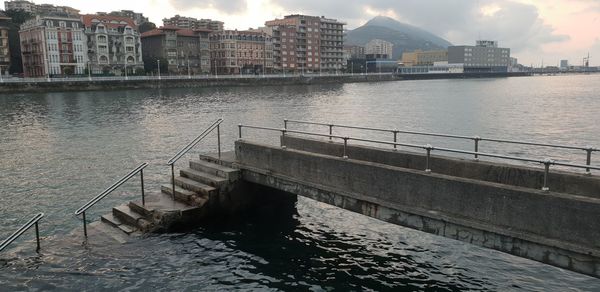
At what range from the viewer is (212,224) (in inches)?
593

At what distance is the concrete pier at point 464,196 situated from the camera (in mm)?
8453

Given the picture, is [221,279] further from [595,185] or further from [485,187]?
[595,185]

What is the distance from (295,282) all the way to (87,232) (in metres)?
7.10

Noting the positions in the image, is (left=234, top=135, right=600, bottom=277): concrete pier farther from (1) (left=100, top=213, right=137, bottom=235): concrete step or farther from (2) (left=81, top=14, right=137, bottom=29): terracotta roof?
(2) (left=81, top=14, right=137, bottom=29): terracotta roof

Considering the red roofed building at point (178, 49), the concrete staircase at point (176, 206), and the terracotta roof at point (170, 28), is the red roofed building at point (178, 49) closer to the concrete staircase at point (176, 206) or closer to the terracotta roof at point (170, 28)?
the terracotta roof at point (170, 28)

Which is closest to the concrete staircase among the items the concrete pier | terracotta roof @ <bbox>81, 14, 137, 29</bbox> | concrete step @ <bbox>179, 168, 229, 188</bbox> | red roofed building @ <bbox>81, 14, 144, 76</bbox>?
concrete step @ <bbox>179, 168, 229, 188</bbox>

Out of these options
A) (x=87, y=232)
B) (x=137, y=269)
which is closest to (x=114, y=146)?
(x=87, y=232)

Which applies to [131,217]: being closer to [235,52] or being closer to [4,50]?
[4,50]

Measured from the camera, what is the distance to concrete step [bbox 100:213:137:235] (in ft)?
46.6

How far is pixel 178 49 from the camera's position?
564 ft

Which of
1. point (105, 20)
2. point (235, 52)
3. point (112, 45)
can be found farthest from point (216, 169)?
point (235, 52)

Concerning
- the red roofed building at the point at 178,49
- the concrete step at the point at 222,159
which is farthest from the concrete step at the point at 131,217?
the red roofed building at the point at 178,49

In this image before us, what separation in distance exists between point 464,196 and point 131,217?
10.1 metres

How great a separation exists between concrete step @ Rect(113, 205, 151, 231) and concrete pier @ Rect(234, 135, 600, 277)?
11.9 feet
